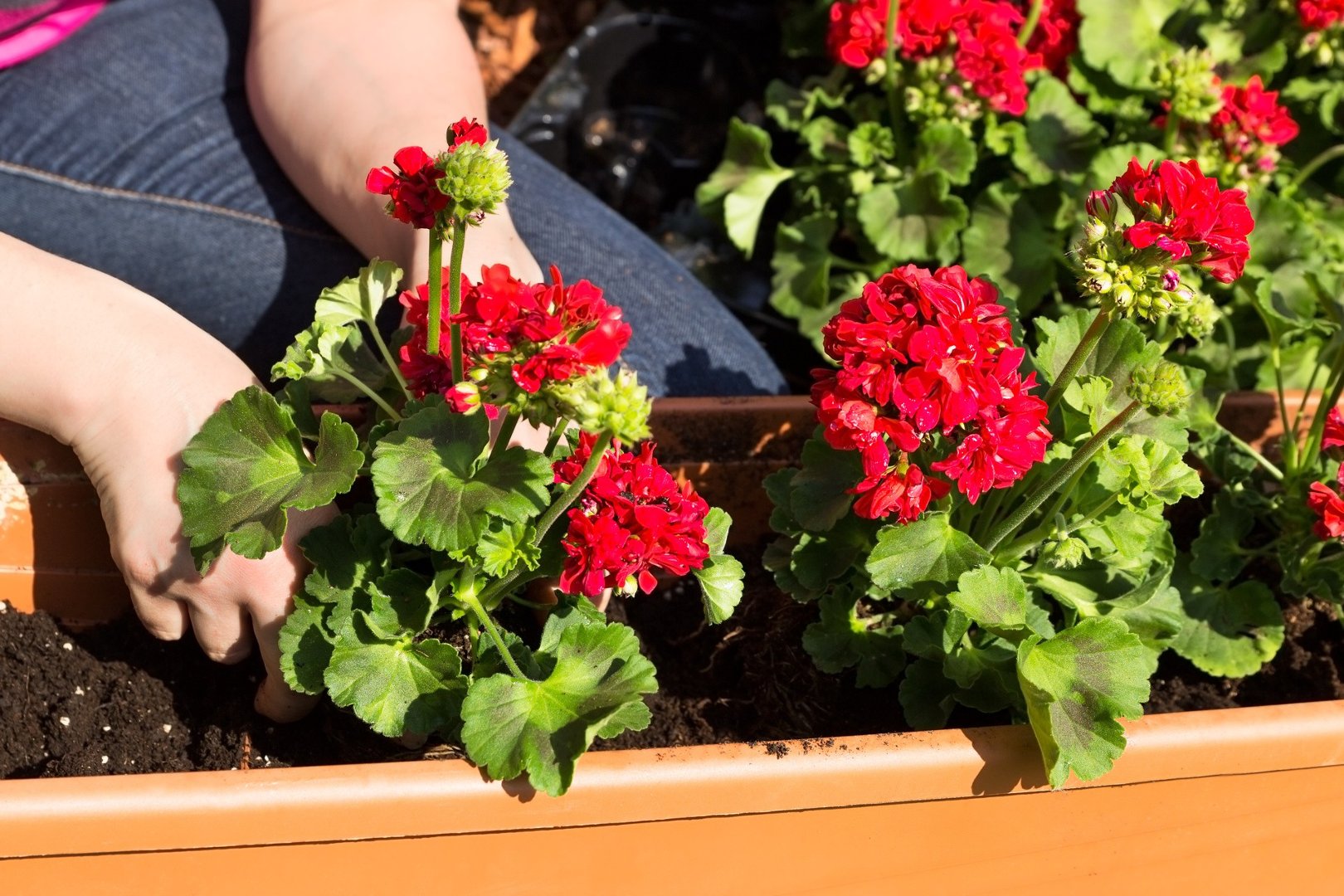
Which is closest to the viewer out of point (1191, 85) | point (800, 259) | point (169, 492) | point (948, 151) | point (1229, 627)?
point (169, 492)

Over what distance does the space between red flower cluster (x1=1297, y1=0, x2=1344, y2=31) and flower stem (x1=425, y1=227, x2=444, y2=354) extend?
146cm

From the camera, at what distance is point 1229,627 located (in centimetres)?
134

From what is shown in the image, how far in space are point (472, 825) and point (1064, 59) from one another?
1548 millimetres

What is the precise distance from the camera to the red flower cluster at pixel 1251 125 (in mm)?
1659

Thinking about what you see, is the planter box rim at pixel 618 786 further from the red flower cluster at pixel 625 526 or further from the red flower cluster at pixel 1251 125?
the red flower cluster at pixel 1251 125

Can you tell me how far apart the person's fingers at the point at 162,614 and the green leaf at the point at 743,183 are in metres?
1.01

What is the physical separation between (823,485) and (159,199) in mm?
920

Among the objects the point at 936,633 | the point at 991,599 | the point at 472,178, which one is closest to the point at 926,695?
the point at 936,633

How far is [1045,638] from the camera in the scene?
110 centimetres

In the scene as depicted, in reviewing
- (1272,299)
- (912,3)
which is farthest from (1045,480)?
(912,3)

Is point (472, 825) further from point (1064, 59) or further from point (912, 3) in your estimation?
point (1064, 59)

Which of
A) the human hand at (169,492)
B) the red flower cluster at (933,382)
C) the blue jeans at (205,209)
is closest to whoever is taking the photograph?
the red flower cluster at (933,382)

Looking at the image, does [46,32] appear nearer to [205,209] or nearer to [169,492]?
[205,209]

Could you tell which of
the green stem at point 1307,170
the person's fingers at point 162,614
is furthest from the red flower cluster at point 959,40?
the person's fingers at point 162,614
